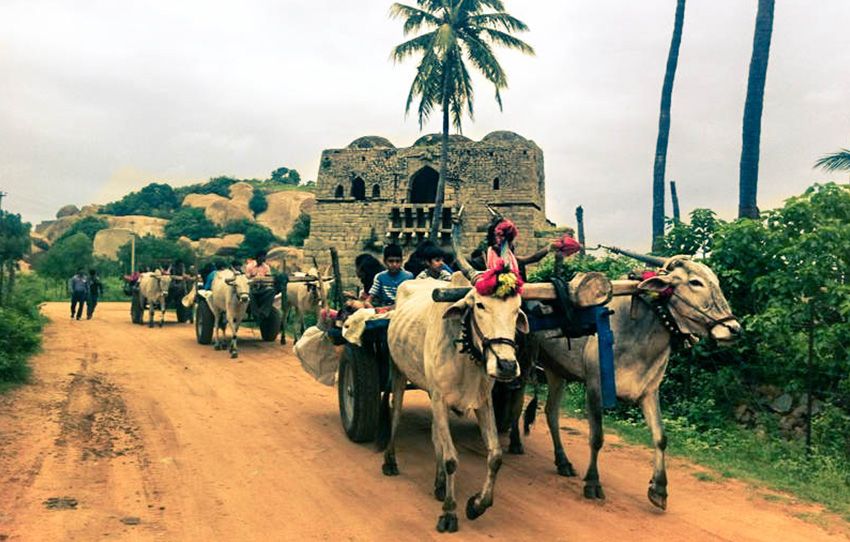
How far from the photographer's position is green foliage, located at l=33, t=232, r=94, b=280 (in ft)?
140

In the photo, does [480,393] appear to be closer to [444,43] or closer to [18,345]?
[18,345]

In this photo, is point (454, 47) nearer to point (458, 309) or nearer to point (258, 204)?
point (458, 309)

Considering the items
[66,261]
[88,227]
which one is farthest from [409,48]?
[88,227]

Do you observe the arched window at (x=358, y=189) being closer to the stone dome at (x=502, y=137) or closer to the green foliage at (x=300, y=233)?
the stone dome at (x=502, y=137)

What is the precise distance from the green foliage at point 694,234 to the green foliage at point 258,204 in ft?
204

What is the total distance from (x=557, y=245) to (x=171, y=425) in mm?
5094

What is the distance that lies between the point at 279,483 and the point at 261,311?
9.61 meters

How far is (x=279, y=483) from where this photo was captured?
5.83 m

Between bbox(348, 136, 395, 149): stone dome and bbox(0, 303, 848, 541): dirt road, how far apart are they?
26.4 metres

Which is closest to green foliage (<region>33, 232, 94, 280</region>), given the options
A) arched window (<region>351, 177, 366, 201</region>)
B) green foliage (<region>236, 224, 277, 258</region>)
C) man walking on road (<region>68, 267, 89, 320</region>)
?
green foliage (<region>236, 224, 277, 258</region>)

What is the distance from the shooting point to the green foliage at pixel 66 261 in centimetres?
4281

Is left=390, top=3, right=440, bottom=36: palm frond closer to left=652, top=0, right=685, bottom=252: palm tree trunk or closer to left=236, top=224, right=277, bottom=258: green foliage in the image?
left=652, top=0, right=685, bottom=252: palm tree trunk

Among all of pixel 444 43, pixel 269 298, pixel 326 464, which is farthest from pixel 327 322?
pixel 444 43

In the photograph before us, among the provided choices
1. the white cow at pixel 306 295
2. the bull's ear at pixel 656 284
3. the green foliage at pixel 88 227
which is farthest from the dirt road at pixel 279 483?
the green foliage at pixel 88 227
